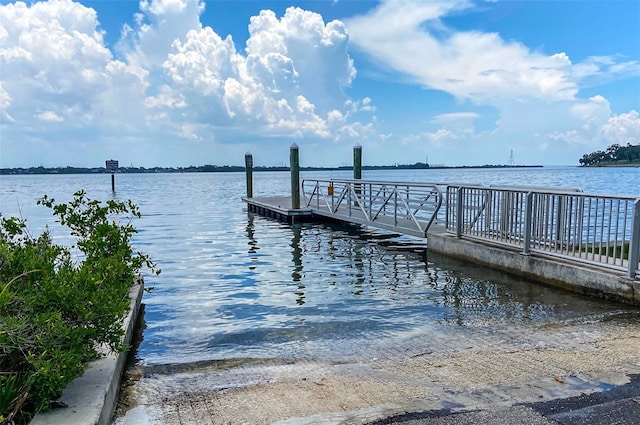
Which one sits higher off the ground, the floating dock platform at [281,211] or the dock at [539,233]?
the dock at [539,233]

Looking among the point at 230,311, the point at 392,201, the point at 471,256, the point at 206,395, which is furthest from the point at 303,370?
the point at 392,201

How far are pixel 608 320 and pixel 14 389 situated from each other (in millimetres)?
5577

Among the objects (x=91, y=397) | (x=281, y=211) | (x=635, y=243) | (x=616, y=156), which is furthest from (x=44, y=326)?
(x=616, y=156)

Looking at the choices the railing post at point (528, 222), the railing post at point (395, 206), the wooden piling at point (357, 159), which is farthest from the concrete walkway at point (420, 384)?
the wooden piling at point (357, 159)

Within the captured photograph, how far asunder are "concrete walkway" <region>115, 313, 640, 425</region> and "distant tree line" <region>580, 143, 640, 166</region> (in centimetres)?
11174

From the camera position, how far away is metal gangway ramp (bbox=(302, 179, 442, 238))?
38.5ft

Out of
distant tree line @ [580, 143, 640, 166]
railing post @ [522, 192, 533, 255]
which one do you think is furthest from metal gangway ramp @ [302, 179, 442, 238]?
distant tree line @ [580, 143, 640, 166]

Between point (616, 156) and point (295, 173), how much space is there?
109m

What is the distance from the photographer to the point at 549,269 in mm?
7508

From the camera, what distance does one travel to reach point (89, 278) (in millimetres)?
3301

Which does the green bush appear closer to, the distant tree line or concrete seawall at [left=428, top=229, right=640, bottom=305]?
concrete seawall at [left=428, top=229, right=640, bottom=305]

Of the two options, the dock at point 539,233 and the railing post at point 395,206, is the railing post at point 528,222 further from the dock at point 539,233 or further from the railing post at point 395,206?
the railing post at point 395,206

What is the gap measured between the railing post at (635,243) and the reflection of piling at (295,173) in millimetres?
12957

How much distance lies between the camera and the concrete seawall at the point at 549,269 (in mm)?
6297
